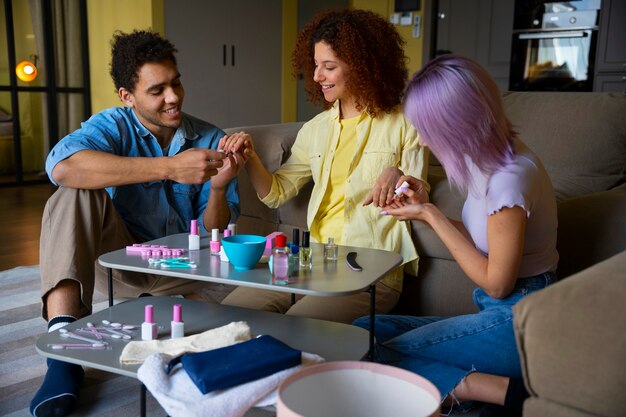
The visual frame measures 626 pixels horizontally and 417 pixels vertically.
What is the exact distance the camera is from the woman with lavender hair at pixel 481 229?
1307 mm

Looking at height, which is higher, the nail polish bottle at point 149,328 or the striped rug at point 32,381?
the nail polish bottle at point 149,328

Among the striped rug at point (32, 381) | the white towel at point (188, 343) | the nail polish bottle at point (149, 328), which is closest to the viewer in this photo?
the white towel at point (188, 343)

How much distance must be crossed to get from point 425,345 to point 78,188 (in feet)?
3.37

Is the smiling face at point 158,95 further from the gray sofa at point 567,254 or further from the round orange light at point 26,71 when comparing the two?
the round orange light at point 26,71

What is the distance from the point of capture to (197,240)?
158 cm

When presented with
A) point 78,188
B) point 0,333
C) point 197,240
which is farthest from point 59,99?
point 197,240

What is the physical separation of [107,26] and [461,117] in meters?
4.66

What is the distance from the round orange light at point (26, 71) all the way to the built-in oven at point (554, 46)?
153 inches

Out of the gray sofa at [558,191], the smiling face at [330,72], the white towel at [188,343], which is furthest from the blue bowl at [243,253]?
the gray sofa at [558,191]

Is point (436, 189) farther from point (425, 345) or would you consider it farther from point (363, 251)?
point (425, 345)

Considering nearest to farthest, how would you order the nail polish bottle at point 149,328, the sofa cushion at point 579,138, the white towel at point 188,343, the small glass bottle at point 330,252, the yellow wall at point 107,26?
the white towel at point 188,343 < the nail polish bottle at point 149,328 < the small glass bottle at point 330,252 < the sofa cushion at point 579,138 < the yellow wall at point 107,26

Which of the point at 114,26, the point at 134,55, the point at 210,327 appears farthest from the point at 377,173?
the point at 114,26

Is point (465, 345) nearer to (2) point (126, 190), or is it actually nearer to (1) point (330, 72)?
(1) point (330, 72)

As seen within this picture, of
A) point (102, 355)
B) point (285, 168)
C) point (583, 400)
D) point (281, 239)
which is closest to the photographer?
point (583, 400)
